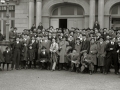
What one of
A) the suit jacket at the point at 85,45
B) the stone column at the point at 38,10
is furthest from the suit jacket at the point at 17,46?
the stone column at the point at 38,10

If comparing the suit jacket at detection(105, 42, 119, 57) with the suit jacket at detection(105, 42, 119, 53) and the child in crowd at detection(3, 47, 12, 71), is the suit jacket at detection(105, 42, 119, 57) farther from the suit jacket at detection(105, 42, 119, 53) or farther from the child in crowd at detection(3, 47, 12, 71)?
the child in crowd at detection(3, 47, 12, 71)

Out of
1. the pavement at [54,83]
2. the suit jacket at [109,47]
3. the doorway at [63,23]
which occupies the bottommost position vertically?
the pavement at [54,83]

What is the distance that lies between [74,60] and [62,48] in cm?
119

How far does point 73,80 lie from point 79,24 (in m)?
12.7

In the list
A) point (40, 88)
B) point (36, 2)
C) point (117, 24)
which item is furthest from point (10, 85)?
point (117, 24)

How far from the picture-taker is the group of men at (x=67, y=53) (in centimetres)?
1207

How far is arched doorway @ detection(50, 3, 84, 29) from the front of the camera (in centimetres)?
2192

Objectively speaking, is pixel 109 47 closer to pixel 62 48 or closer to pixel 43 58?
pixel 62 48

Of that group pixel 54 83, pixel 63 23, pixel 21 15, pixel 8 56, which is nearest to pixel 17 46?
pixel 8 56

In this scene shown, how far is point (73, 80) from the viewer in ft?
32.5

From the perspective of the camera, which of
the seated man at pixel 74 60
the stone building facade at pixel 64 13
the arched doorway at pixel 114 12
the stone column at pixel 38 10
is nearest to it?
the seated man at pixel 74 60

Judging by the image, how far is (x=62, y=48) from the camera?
1327 cm

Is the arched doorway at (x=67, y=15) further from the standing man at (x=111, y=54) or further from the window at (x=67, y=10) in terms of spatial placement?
the standing man at (x=111, y=54)

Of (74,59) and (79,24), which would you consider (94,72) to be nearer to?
(74,59)
